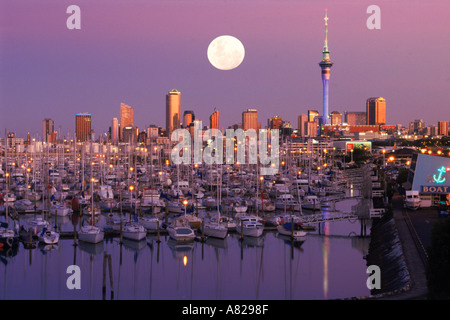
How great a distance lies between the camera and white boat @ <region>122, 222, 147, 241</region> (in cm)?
2952

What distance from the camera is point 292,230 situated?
3083cm

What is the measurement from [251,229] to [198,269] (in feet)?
18.9

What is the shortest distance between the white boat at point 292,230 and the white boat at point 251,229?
1.19 metres

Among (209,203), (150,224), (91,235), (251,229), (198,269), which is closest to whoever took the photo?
(198,269)

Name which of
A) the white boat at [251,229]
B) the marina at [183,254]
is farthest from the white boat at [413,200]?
the white boat at [251,229]

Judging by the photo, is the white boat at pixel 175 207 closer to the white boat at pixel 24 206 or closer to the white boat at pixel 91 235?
the white boat at pixel 24 206

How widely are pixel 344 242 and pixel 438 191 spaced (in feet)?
23.5

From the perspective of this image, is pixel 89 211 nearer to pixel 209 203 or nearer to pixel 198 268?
pixel 209 203

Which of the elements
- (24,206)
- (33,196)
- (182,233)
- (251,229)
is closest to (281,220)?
(251,229)

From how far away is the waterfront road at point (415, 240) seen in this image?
1733 cm

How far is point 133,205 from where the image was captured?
40438 millimetres

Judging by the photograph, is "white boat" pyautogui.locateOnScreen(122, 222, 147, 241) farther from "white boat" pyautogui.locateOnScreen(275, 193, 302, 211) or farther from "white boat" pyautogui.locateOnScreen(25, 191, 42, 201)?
"white boat" pyautogui.locateOnScreen(25, 191, 42, 201)

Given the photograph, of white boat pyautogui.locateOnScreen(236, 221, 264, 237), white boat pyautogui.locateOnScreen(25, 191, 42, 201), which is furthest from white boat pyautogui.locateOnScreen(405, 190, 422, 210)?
white boat pyautogui.locateOnScreen(25, 191, 42, 201)
